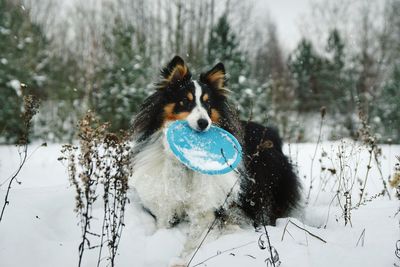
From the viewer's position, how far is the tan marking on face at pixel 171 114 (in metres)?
3.68

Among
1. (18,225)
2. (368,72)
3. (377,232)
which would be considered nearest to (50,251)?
(18,225)

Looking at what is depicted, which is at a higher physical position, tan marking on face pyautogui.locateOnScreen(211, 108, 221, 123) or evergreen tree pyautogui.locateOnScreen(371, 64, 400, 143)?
tan marking on face pyautogui.locateOnScreen(211, 108, 221, 123)

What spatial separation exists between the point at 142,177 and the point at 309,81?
24.4 metres

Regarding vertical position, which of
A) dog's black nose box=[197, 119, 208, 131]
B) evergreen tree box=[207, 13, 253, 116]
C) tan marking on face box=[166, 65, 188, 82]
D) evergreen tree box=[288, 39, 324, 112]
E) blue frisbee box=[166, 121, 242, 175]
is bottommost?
evergreen tree box=[288, 39, 324, 112]

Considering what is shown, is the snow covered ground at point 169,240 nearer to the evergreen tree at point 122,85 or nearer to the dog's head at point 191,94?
the dog's head at point 191,94

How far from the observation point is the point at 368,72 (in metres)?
21.9

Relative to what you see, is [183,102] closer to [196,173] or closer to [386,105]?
[196,173]

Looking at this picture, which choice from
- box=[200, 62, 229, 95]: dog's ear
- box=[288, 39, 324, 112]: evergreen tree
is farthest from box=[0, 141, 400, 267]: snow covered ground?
box=[288, 39, 324, 112]: evergreen tree

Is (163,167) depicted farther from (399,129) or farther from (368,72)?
(368,72)

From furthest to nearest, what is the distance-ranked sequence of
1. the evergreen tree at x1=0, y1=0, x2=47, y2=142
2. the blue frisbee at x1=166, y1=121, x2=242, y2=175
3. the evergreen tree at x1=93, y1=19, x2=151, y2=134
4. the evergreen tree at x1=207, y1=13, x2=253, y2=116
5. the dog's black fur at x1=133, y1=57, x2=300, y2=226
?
the evergreen tree at x1=207, y1=13, x2=253, y2=116
the evergreen tree at x1=93, y1=19, x2=151, y2=134
the evergreen tree at x1=0, y1=0, x2=47, y2=142
the dog's black fur at x1=133, y1=57, x2=300, y2=226
the blue frisbee at x1=166, y1=121, x2=242, y2=175

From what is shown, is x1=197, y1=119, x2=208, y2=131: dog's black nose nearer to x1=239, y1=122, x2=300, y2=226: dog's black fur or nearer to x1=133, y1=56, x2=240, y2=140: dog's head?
x1=133, y1=56, x2=240, y2=140: dog's head

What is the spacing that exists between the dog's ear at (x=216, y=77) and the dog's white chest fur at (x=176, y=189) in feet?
3.33

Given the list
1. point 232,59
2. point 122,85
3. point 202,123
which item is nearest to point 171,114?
point 202,123

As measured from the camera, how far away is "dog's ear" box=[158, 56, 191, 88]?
3912 mm
